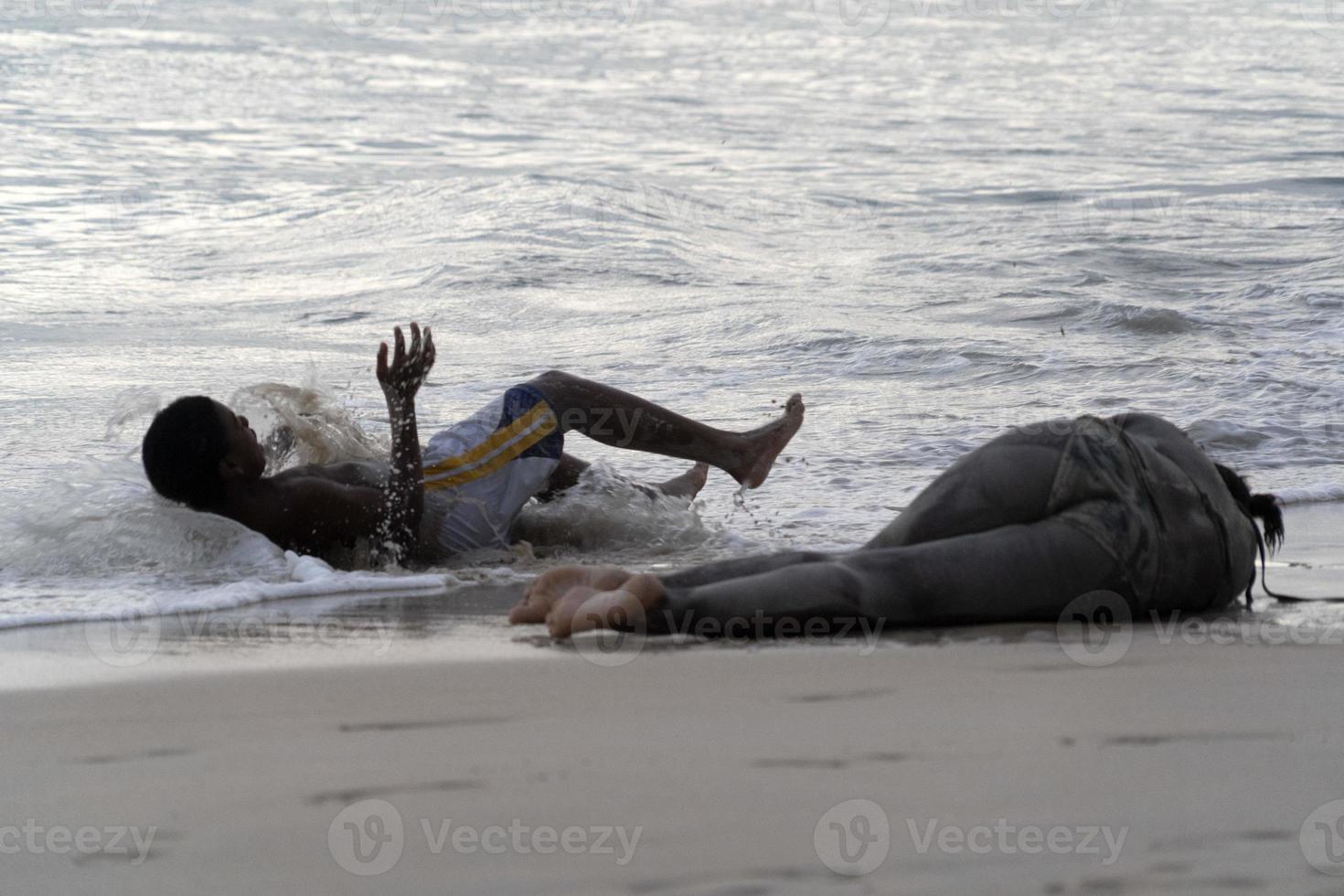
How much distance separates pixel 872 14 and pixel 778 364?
21.9 m

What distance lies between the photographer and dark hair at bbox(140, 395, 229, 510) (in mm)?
4910

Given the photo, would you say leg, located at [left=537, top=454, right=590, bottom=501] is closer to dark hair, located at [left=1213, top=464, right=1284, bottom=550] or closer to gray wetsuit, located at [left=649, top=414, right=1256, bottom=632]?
gray wetsuit, located at [left=649, top=414, right=1256, bottom=632]

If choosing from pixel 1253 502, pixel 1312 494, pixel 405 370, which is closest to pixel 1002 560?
pixel 1253 502

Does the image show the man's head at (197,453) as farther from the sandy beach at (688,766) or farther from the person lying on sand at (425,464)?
the sandy beach at (688,766)

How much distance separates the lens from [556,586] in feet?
12.5

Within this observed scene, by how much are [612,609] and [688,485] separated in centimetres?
244

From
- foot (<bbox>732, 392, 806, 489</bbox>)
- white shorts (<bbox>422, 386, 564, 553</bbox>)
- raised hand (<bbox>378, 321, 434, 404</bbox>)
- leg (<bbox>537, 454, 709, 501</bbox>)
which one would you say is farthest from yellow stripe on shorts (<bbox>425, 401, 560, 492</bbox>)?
foot (<bbox>732, 392, 806, 489</bbox>)

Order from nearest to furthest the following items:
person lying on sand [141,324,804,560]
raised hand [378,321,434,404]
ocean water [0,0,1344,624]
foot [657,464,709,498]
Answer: raised hand [378,321,434,404] < person lying on sand [141,324,804,560] < foot [657,464,709,498] < ocean water [0,0,1344,624]

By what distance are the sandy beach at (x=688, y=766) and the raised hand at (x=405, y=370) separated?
4.25 ft

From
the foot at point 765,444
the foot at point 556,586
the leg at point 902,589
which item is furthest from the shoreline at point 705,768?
the foot at point 765,444

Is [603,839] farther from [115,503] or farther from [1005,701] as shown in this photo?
[115,503]

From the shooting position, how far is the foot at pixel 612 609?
3590mm

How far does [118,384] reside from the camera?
8.31 metres

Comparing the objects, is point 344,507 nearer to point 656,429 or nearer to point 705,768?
point 656,429
